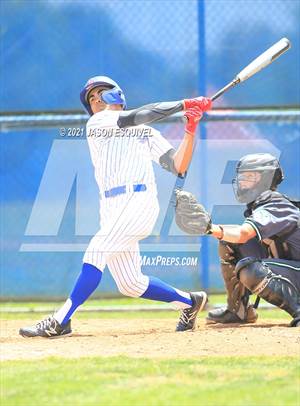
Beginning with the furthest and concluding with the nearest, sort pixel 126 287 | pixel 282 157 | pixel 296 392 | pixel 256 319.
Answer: pixel 282 157 → pixel 256 319 → pixel 126 287 → pixel 296 392

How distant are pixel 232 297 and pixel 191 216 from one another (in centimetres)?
106

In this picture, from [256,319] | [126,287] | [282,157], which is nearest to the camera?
[126,287]

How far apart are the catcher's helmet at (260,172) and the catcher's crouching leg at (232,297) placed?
36cm

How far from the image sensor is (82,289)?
5660mm

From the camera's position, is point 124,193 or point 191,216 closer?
point 191,216

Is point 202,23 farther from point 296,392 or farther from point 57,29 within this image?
point 296,392

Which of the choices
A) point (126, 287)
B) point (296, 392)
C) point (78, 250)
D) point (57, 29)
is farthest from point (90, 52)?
point (296, 392)

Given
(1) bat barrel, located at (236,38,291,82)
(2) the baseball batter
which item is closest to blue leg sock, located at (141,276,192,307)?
(2) the baseball batter

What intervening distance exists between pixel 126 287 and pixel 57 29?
9.40 ft

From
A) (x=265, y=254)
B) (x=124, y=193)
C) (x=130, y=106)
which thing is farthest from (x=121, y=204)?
(x=130, y=106)

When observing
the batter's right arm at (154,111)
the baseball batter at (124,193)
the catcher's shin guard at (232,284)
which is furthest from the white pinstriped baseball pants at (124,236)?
the catcher's shin guard at (232,284)

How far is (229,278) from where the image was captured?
6184 millimetres

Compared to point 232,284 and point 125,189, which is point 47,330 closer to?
point 125,189

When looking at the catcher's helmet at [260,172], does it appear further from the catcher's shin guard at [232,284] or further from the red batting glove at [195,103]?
the red batting glove at [195,103]
